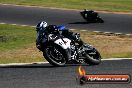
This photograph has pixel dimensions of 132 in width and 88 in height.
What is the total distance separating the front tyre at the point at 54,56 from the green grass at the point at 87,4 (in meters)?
19.5

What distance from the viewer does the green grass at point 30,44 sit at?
20070 millimetres

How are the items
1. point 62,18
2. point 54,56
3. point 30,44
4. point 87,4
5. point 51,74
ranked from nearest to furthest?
point 51,74 → point 54,56 → point 30,44 → point 62,18 → point 87,4

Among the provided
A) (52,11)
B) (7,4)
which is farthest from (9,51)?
(7,4)

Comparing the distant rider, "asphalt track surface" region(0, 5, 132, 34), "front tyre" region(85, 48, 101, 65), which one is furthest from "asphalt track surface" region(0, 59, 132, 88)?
"asphalt track surface" region(0, 5, 132, 34)

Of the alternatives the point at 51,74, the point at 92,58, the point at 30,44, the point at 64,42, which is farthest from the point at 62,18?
the point at 51,74

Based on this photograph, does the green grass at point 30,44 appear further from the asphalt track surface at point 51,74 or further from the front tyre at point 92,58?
the front tyre at point 92,58

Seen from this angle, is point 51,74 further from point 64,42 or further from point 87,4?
point 87,4

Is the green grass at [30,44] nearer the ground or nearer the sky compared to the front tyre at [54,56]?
nearer the ground

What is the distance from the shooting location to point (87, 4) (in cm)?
3831

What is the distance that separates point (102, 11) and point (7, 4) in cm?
785

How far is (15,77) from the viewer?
14.5 metres

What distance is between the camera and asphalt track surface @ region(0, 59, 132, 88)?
1337 centimetres

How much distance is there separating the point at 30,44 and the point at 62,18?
8356mm

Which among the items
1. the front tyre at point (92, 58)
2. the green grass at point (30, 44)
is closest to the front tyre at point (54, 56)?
the front tyre at point (92, 58)
